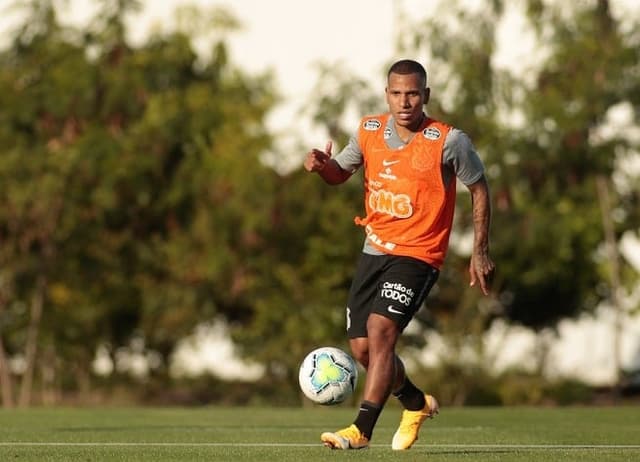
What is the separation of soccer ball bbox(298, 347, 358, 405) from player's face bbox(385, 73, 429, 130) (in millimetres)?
1601

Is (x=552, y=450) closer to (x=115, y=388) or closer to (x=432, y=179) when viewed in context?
(x=432, y=179)

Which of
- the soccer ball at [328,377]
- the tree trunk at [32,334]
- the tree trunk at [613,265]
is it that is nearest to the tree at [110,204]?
the tree trunk at [32,334]

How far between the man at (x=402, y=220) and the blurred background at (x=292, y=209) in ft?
67.4

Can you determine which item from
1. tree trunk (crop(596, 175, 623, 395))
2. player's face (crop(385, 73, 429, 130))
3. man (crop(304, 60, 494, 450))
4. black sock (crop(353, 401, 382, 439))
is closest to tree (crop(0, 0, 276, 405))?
tree trunk (crop(596, 175, 623, 395))

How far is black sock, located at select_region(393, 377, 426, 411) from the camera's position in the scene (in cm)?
982

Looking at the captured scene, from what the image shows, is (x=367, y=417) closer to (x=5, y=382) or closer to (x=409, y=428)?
(x=409, y=428)

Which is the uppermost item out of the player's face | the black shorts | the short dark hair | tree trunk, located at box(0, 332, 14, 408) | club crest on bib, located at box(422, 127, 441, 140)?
the short dark hair

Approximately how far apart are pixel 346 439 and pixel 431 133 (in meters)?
1.96

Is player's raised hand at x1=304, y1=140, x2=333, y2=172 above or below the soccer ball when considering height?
above

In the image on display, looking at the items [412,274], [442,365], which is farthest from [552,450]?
[442,365]

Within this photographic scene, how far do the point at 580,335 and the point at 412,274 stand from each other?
26663 millimetres

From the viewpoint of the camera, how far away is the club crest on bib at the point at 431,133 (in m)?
9.38

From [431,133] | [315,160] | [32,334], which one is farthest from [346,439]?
[32,334]

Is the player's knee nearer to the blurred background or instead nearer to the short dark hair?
the short dark hair
